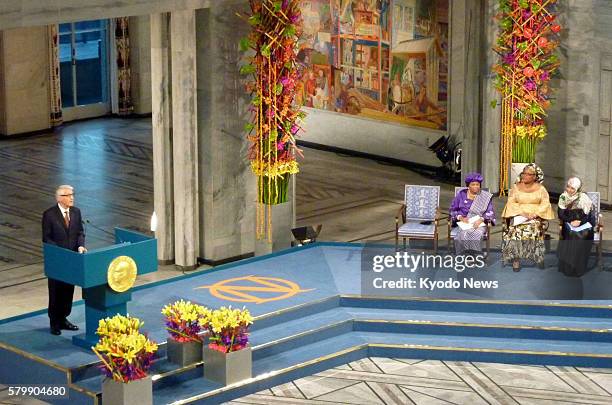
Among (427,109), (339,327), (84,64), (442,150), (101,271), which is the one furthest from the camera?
(84,64)

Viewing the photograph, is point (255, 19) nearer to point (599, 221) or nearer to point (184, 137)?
point (184, 137)

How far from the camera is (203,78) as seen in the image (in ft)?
48.5

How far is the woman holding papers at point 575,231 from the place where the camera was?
13672 millimetres

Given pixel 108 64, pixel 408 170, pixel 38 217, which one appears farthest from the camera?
pixel 108 64

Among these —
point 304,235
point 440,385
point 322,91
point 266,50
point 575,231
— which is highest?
point 266,50

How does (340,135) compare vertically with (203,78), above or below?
below

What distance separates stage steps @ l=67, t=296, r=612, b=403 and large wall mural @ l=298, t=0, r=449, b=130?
23.1 feet

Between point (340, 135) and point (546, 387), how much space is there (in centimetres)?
967

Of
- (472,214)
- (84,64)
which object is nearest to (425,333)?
(472,214)

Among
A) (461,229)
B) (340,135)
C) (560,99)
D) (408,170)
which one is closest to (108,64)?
(340,135)

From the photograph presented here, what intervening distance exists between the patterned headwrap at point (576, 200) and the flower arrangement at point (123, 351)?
4.63 m

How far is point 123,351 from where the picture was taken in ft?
36.1

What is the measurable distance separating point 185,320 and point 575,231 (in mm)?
4139

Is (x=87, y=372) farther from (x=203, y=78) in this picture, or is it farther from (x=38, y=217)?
(x=38, y=217)
